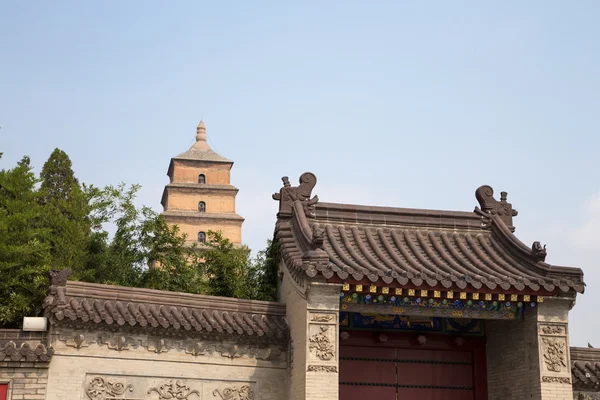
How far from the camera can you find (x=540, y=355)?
41.1 feet

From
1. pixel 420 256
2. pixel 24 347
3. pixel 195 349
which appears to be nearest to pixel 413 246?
pixel 420 256

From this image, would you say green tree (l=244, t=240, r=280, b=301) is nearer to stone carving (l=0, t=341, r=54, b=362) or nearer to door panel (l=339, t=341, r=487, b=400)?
door panel (l=339, t=341, r=487, b=400)

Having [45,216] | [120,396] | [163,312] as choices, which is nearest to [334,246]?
[163,312]

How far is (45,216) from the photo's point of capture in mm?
16688

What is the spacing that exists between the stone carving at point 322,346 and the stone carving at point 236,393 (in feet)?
4.95

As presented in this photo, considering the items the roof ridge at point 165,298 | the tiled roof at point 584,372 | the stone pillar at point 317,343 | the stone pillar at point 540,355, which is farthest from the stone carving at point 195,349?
the tiled roof at point 584,372

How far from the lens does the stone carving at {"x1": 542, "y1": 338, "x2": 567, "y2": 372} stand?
493 inches

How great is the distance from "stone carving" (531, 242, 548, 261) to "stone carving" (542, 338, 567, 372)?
1.31m

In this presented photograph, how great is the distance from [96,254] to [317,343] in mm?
6833

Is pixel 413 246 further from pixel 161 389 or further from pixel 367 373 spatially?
pixel 161 389

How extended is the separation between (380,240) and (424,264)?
3.79ft

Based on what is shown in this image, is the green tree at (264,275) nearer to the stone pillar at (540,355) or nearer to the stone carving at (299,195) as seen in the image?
the stone carving at (299,195)

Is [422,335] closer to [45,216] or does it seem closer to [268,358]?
[268,358]

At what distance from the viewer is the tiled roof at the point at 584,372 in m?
13.5
